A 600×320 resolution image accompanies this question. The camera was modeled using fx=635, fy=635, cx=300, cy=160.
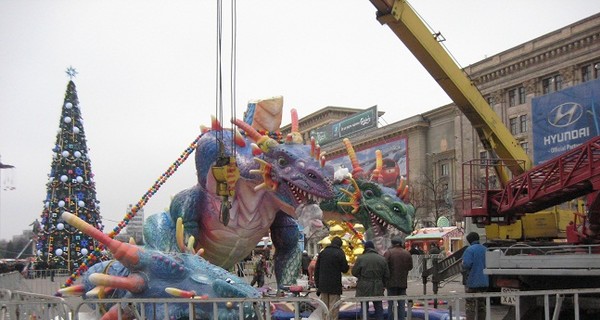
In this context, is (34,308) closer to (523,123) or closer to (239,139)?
(239,139)

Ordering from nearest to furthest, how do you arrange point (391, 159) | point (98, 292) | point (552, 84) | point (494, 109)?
point (98, 292) < point (552, 84) < point (494, 109) < point (391, 159)

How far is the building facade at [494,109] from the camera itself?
35000 millimetres

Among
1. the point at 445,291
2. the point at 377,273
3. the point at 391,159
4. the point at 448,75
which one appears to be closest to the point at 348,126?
the point at 391,159

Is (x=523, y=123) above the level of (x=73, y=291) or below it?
above

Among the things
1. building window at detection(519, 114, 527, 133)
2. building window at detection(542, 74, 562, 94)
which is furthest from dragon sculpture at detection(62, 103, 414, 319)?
building window at detection(519, 114, 527, 133)

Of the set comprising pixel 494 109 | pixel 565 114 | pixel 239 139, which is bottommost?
pixel 239 139

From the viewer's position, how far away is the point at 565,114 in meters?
26.6

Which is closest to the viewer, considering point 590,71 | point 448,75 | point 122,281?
point 122,281

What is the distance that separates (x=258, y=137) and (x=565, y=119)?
19.5m

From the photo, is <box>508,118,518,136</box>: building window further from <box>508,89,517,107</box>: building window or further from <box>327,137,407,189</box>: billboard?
<box>327,137,407,189</box>: billboard

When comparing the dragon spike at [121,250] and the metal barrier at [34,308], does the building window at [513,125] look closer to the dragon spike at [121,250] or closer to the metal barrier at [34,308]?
the dragon spike at [121,250]

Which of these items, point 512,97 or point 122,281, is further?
point 512,97

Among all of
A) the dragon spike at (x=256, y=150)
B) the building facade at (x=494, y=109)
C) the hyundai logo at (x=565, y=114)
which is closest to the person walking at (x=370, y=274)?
the dragon spike at (x=256, y=150)

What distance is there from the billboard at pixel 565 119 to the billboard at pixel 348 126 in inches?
1277
